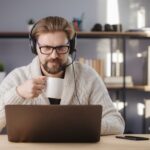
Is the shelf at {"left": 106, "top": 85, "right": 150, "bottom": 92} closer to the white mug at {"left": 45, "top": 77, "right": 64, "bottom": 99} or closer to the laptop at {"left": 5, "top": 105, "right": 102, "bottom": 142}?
the white mug at {"left": 45, "top": 77, "right": 64, "bottom": 99}

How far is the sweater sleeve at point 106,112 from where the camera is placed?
1.69 meters

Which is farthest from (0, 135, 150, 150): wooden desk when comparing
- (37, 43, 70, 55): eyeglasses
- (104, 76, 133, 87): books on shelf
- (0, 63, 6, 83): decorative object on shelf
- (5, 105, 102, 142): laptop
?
(104, 76, 133, 87): books on shelf

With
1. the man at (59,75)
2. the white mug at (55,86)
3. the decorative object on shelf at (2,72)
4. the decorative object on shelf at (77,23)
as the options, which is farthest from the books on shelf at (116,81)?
the white mug at (55,86)

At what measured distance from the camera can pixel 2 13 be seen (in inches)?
144

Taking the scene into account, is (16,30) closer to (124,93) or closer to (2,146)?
(124,93)

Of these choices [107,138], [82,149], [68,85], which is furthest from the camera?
[68,85]

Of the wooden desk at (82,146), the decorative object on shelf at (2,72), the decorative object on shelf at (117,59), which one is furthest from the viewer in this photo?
the decorative object on shelf at (117,59)

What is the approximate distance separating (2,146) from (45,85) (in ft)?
1.06

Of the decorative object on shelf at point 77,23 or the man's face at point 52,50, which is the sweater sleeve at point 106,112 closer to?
the man's face at point 52,50

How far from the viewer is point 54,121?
134 cm

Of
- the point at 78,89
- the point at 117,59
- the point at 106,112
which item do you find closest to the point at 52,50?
the point at 78,89

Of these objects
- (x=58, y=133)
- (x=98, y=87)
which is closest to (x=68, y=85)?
(x=98, y=87)

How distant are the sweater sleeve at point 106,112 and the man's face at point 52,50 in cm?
22

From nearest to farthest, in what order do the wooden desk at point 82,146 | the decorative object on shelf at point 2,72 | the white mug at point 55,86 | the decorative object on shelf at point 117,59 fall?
1. the wooden desk at point 82,146
2. the white mug at point 55,86
3. the decorative object on shelf at point 2,72
4. the decorative object on shelf at point 117,59
